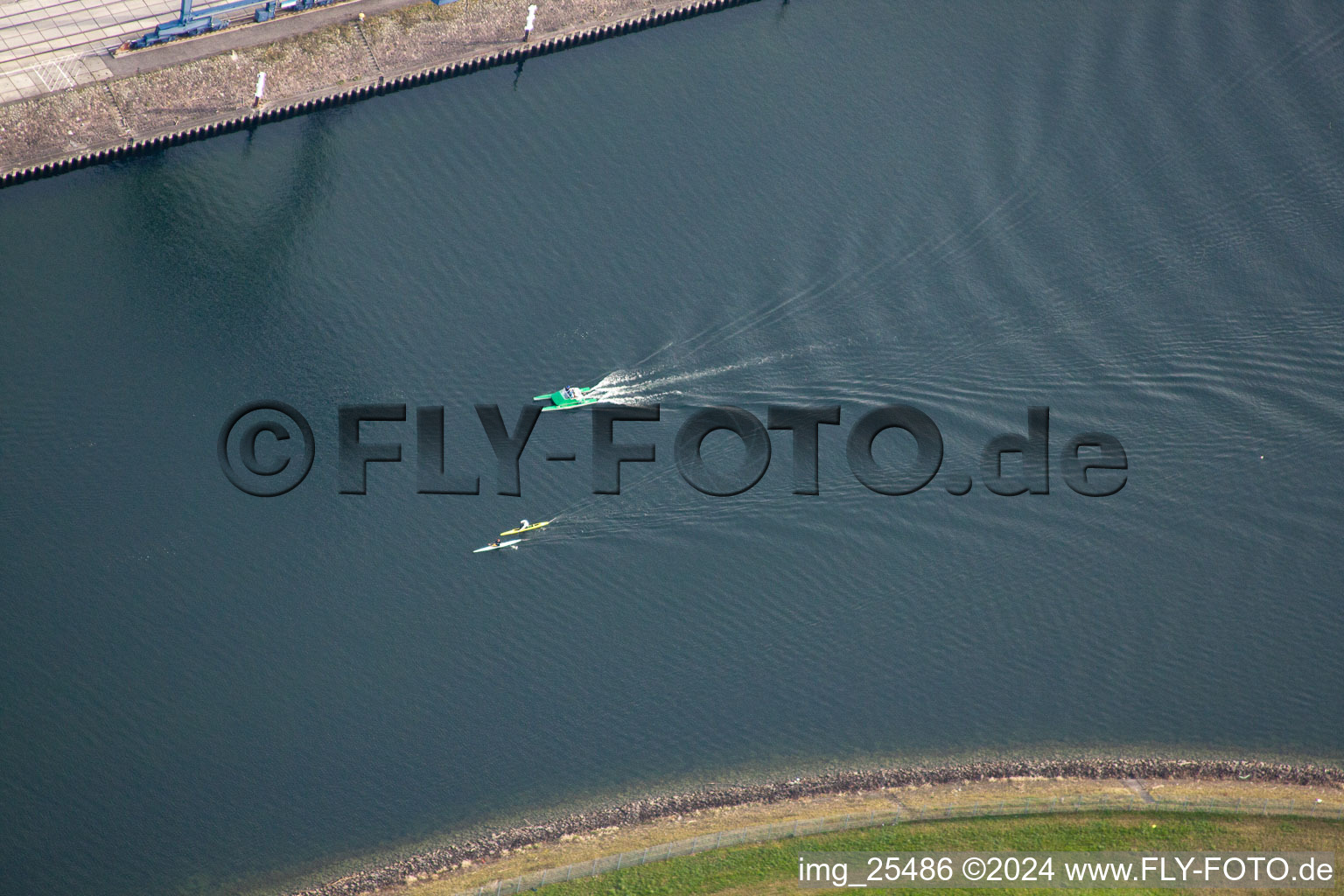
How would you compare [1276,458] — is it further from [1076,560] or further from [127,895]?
[127,895]

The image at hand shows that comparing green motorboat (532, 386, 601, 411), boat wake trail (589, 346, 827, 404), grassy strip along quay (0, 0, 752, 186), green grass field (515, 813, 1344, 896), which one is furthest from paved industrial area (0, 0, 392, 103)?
green grass field (515, 813, 1344, 896)

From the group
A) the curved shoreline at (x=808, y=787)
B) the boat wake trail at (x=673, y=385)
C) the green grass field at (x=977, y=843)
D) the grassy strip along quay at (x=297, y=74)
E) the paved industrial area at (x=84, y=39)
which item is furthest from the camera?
the paved industrial area at (x=84, y=39)

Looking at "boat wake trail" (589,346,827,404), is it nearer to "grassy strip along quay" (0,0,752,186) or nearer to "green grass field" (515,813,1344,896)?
"grassy strip along quay" (0,0,752,186)

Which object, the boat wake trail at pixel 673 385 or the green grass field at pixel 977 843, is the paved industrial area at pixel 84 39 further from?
the green grass field at pixel 977 843

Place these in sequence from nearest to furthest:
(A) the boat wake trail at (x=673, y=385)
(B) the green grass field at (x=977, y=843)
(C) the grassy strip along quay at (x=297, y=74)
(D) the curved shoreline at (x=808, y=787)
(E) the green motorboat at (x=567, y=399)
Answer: (B) the green grass field at (x=977, y=843) < (D) the curved shoreline at (x=808, y=787) < (E) the green motorboat at (x=567, y=399) < (A) the boat wake trail at (x=673, y=385) < (C) the grassy strip along quay at (x=297, y=74)

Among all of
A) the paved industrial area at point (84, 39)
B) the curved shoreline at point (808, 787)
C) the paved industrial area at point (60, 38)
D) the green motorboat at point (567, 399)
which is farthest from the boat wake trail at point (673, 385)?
the paved industrial area at point (60, 38)

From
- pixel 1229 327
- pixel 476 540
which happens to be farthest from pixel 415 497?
pixel 1229 327
